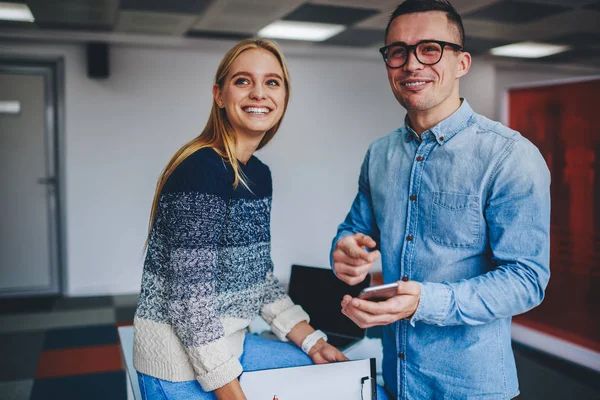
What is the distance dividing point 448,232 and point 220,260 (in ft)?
1.99

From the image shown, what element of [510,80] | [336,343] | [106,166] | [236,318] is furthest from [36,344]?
[510,80]

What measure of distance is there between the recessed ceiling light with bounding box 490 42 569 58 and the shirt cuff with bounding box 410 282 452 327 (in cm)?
651

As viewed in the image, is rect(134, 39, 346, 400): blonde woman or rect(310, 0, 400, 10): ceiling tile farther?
rect(310, 0, 400, 10): ceiling tile

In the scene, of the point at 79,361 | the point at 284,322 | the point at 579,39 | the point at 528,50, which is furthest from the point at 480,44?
the point at 284,322

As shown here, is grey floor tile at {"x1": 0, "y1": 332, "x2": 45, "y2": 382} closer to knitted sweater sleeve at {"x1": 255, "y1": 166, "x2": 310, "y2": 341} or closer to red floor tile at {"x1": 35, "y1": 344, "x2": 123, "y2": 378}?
red floor tile at {"x1": 35, "y1": 344, "x2": 123, "y2": 378}

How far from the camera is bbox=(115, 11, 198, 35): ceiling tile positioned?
5.09m

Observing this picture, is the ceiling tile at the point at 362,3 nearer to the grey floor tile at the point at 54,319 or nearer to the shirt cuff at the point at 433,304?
the grey floor tile at the point at 54,319

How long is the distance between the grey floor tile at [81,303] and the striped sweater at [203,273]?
451 cm

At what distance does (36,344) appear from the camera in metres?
4.48

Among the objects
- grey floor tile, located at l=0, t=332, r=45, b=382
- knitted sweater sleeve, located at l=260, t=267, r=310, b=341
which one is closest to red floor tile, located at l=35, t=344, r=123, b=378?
grey floor tile, located at l=0, t=332, r=45, b=382

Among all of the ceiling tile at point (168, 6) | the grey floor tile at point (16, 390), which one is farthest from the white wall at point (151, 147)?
the grey floor tile at point (16, 390)

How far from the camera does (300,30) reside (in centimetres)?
581

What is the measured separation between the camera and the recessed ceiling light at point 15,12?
4.70 meters

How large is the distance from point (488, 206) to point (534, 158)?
5.8 inches
